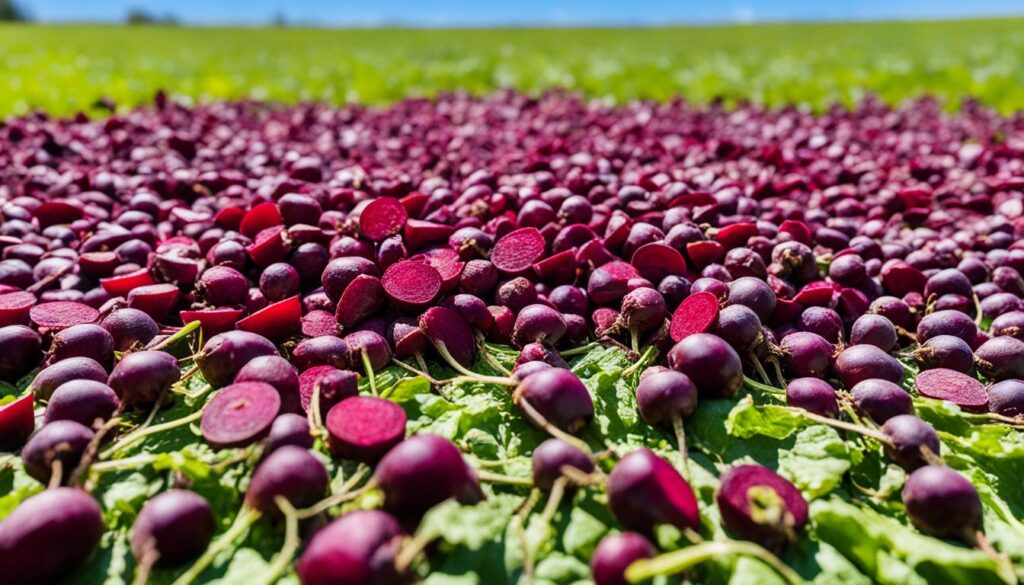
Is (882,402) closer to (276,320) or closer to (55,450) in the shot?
(276,320)

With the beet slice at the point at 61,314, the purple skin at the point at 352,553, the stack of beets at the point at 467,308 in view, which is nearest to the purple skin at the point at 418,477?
the stack of beets at the point at 467,308

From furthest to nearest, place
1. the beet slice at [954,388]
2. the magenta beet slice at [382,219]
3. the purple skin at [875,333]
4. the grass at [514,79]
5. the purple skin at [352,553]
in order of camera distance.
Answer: the grass at [514,79] → the magenta beet slice at [382,219] → the purple skin at [875,333] → the beet slice at [954,388] → the purple skin at [352,553]

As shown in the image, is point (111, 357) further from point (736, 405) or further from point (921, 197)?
point (921, 197)

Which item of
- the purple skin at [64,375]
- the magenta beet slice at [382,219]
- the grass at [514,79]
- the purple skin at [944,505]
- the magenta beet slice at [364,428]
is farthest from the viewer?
the grass at [514,79]

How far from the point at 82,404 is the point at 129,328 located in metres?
0.59

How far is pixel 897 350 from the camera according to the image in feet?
10.6

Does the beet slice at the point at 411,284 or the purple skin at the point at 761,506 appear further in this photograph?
the beet slice at the point at 411,284

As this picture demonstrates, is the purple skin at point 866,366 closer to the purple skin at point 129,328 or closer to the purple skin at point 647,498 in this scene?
the purple skin at point 647,498

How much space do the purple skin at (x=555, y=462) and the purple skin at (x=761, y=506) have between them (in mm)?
426

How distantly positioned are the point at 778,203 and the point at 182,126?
20.0ft

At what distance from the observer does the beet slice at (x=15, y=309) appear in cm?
312

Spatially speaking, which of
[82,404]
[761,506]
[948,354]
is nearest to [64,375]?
[82,404]

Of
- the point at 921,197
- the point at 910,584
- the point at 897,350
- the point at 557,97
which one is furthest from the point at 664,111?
the point at 910,584

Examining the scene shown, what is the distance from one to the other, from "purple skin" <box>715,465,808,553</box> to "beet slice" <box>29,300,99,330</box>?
2.79 meters
